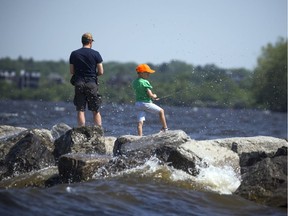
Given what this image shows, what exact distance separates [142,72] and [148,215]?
5124 mm

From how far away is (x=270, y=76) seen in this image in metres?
71.4

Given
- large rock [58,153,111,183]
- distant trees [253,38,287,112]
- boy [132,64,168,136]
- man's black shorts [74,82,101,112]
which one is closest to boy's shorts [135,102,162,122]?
boy [132,64,168,136]

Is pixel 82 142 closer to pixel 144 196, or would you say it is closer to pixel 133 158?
pixel 133 158

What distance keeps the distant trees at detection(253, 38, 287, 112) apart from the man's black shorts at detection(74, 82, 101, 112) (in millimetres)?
54968

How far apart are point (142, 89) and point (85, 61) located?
130 centimetres

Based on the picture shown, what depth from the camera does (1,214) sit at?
7.65 m

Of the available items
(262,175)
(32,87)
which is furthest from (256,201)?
(32,87)

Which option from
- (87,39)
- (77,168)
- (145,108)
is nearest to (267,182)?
(77,168)

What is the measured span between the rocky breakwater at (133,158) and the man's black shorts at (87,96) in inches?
34.8

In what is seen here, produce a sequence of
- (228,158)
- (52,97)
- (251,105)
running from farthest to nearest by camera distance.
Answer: (52,97), (251,105), (228,158)

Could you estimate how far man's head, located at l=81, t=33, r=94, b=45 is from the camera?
12.4 meters

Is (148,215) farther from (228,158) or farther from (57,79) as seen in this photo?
(57,79)

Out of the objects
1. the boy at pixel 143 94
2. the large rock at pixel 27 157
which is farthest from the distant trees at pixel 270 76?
the large rock at pixel 27 157

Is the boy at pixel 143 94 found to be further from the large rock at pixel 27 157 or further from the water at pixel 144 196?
the water at pixel 144 196
